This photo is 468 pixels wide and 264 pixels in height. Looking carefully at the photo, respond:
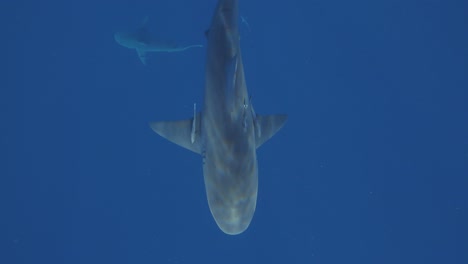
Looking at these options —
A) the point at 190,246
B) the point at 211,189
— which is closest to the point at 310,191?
the point at 190,246

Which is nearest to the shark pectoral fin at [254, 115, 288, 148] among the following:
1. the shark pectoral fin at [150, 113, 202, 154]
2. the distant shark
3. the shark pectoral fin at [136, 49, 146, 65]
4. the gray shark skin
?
the gray shark skin

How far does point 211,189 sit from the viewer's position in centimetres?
557

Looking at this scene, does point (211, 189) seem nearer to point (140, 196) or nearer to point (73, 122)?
point (140, 196)

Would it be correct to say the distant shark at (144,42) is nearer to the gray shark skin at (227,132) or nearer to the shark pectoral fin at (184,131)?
the shark pectoral fin at (184,131)

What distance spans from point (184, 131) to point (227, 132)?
1.14 metres

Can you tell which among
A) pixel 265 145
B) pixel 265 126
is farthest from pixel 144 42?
pixel 265 126

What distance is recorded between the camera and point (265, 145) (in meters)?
12.7

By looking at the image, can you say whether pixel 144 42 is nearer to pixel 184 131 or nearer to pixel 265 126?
pixel 184 131

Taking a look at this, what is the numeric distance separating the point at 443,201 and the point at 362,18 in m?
5.96

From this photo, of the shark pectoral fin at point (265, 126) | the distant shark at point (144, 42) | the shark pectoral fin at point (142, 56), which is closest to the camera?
the shark pectoral fin at point (265, 126)

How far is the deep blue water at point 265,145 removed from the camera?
1301cm

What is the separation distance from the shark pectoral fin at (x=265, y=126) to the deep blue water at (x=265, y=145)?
6322 mm

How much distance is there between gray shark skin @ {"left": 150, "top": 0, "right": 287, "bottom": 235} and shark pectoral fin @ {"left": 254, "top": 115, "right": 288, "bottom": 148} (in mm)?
358

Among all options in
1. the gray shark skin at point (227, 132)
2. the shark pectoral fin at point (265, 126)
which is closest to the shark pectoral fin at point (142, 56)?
the shark pectoral fin at point (265, 126)
